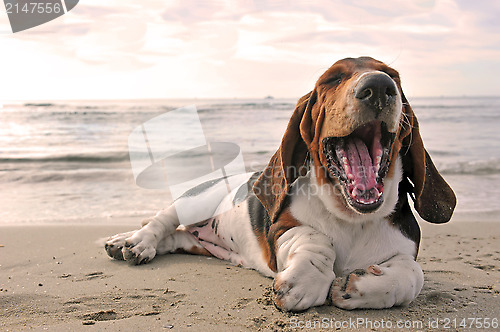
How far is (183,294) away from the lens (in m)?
3.18

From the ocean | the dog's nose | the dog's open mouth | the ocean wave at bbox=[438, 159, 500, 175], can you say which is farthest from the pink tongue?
the ocean wave at bbox=[438, 159, 500, 175]

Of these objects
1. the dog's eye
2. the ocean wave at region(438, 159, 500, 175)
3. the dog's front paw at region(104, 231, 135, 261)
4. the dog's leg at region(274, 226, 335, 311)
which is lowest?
→ the ocean wave at region(438, 159, 500, 175)

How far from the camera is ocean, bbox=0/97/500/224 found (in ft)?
21.6

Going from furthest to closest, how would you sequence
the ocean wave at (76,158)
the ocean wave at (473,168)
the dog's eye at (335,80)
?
the ocean wave at (76,158) → the ocean wave at (473,168) → the dog's eye at (335,80)

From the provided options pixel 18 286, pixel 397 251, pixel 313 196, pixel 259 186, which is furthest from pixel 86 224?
pixel 397 251

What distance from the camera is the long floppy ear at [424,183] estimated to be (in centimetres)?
312

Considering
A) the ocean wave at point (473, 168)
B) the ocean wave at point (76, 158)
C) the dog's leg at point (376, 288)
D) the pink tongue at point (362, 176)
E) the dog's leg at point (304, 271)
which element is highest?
the pink tongue at point (362, 176)

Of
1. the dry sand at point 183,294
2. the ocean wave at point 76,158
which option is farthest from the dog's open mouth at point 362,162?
the ocean wave at point 76,158

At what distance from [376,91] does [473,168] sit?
803 cm

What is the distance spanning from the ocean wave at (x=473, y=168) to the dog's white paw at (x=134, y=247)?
23.0ft

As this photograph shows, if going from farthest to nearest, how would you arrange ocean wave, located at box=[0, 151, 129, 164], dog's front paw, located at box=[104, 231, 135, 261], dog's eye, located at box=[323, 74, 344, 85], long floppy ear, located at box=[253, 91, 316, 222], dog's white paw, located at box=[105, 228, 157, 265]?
ocean wave, located at box=[0, 151, 129, 164] → dog's front paw, located at box=[104, 231, 135, 261] → dog's white paw, located at box=[105, 228, 157, 265] → long floppy ear, located at box=[253, 91, 316, 222] → dog's eye, located at box=[323, 74, 344, 85]

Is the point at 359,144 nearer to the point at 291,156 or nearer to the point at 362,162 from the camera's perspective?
the point at 362,162

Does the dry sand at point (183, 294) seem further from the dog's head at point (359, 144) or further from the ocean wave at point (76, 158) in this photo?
the ocean wave at point (76, 158)

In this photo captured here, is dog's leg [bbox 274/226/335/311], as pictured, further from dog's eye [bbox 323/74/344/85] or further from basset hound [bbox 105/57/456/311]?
dog's eye [bbox 323/74/344/85]
